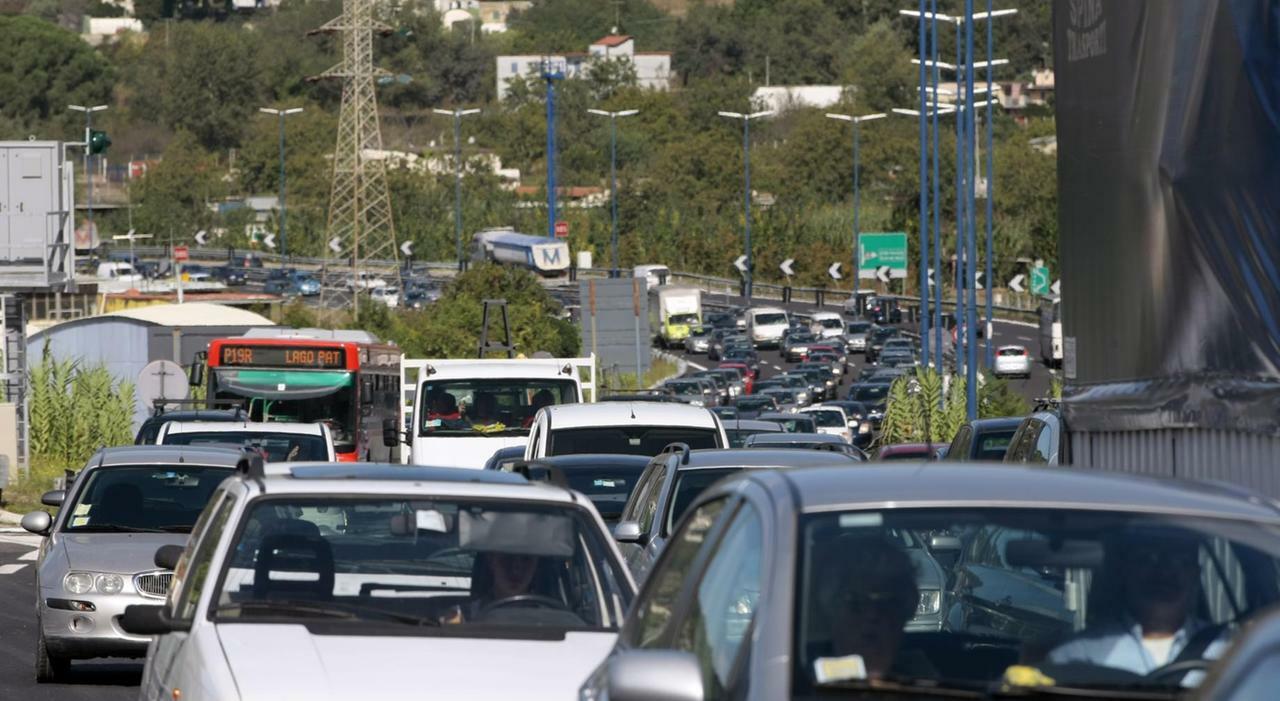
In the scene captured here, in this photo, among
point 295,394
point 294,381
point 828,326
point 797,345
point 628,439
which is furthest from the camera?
point 828,326

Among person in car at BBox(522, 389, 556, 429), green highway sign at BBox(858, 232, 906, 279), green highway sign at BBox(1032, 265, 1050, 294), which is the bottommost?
person in car at BBox(522, 389, 556, 429)

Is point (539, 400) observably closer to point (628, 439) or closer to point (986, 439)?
point (986, 439)

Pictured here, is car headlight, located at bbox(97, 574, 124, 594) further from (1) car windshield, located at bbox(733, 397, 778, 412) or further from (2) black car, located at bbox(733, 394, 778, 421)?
(1) car windshield, located at bbox(733, 397, 778, 412)

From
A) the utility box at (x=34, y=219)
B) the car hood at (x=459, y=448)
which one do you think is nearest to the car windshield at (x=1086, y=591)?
the car hood at (x=459, y=448)

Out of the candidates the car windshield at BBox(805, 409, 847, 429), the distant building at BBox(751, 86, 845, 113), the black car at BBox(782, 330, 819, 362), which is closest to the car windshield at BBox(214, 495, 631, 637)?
the car windshield at BBox(805, 409, 847, 429)

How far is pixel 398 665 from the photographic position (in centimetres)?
685

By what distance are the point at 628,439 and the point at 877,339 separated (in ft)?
221

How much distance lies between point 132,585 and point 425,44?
188m

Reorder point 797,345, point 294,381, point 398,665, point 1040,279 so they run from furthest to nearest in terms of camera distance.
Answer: point 1040,279 < point 797,345 < point 294,381 < point 398,665

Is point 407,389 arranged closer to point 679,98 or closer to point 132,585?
point 132,585

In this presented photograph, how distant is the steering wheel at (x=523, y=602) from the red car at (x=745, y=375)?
195 feet

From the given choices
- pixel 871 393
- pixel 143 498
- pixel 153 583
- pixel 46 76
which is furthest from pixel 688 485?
A: pixel 46 76

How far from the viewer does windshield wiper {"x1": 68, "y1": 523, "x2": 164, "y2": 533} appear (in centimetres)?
1429

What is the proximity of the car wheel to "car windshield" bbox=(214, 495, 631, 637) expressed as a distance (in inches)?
249
